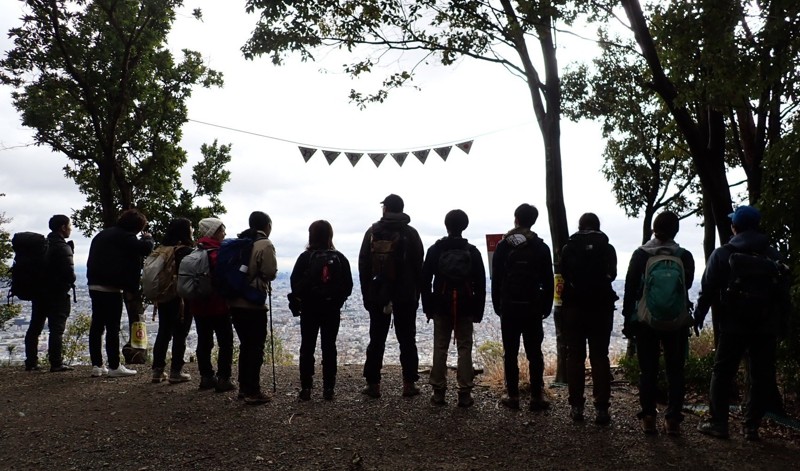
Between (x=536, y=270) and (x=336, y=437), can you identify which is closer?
(x=336, y=437)

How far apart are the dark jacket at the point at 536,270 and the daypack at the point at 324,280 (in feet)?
5.32

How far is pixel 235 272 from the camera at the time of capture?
590cm

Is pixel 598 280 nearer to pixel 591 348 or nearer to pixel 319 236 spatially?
pixel 591 348

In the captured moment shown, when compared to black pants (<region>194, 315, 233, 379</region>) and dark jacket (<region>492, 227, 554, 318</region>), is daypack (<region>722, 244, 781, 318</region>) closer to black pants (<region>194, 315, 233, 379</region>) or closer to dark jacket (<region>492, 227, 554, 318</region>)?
dark jacket (<region>492, 227, 554, 318</region>)

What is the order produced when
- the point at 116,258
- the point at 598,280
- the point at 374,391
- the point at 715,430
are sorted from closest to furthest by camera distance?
the point at 715,430, the point at 598,280, the point at 374,391, the point at 116,258

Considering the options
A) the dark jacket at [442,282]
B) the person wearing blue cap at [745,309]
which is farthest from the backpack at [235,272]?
the person wearing blue cap at [745,309]

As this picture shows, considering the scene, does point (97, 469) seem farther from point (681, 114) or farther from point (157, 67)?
point (157, 67)

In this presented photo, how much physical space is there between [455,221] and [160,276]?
3511 millimetres

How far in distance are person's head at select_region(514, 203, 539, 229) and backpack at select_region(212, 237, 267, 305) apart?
9.17 ft

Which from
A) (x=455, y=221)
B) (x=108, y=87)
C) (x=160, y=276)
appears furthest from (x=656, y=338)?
(x=108, y=87)

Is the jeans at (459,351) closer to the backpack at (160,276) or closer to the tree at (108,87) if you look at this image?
the backpack at (160,276)

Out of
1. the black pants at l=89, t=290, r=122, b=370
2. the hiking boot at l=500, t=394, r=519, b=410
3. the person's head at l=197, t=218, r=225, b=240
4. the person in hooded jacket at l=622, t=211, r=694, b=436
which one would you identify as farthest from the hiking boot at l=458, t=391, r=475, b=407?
the black pants at l=89, t=290, r=122, b=370

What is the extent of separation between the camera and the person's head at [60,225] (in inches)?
317

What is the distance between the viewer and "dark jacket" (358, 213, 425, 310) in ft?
20.2
